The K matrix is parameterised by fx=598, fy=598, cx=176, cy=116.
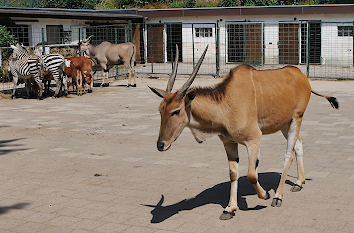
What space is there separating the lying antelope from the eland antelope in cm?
1604

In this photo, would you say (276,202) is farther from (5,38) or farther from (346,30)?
(346,30)

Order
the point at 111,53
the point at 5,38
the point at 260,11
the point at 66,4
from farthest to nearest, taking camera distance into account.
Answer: the point at 66,4
the point at 260,11
the point at 5,38
the point at 111,53

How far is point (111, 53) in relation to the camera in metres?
23.8

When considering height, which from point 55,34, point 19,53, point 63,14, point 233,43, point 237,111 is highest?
point 63,14

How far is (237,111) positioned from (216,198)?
146 cm

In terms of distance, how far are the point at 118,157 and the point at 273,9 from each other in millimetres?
21592

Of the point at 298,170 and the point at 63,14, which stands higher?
the point at 63,14

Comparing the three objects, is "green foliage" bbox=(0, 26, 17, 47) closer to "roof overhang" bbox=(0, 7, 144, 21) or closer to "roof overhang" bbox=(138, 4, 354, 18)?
"roof overhang" bbox=(0, 7, 144, 21)

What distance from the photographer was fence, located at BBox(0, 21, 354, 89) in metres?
27.4

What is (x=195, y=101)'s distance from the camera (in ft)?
22.7

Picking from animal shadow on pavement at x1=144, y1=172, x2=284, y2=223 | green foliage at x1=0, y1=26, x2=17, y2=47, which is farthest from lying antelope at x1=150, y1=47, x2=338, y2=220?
green foliage at x1=0, y1=26, x2=17, y2=47

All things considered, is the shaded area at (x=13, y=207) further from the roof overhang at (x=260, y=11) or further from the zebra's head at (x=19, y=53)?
the roof overhang at (x=260, y=11)

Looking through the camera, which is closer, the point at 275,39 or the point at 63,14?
the point at 63,14

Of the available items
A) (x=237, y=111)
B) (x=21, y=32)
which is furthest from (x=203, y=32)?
(x=237, y=111)
